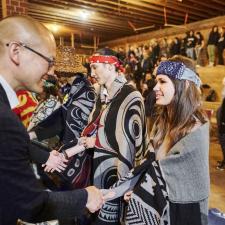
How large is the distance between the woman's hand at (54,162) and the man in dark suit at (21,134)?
40.9 inches

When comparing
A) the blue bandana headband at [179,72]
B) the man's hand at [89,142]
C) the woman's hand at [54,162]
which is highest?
the blue bandana headband at [179,72]

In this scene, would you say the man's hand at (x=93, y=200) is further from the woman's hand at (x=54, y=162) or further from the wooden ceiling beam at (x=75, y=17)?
the wooden ceiling beam at (x=75, y=17)

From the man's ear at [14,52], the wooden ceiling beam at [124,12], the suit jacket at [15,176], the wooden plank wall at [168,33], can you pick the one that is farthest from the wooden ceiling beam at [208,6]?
the suit jacket at [15,176]

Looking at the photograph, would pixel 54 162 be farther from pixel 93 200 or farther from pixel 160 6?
pixel 160 6

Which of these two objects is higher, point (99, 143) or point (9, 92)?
point (9, 92)

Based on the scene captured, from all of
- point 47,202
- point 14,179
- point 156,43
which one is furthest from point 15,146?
point 156,43

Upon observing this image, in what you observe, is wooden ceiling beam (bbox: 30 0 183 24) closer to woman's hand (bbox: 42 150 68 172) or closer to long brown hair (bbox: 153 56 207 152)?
woman's hand (bbox: 42 150 68 172)

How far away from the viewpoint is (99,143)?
250 cm

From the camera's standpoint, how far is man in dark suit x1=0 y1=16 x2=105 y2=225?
1.03 metres

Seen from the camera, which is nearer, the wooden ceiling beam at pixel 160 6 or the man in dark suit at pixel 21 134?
the man in dark suit at pixel 21 134

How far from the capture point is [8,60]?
119 cm

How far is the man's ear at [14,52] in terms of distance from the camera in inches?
46.7

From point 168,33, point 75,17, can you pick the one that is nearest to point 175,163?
point 75,17

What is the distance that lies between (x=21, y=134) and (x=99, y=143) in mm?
1475
